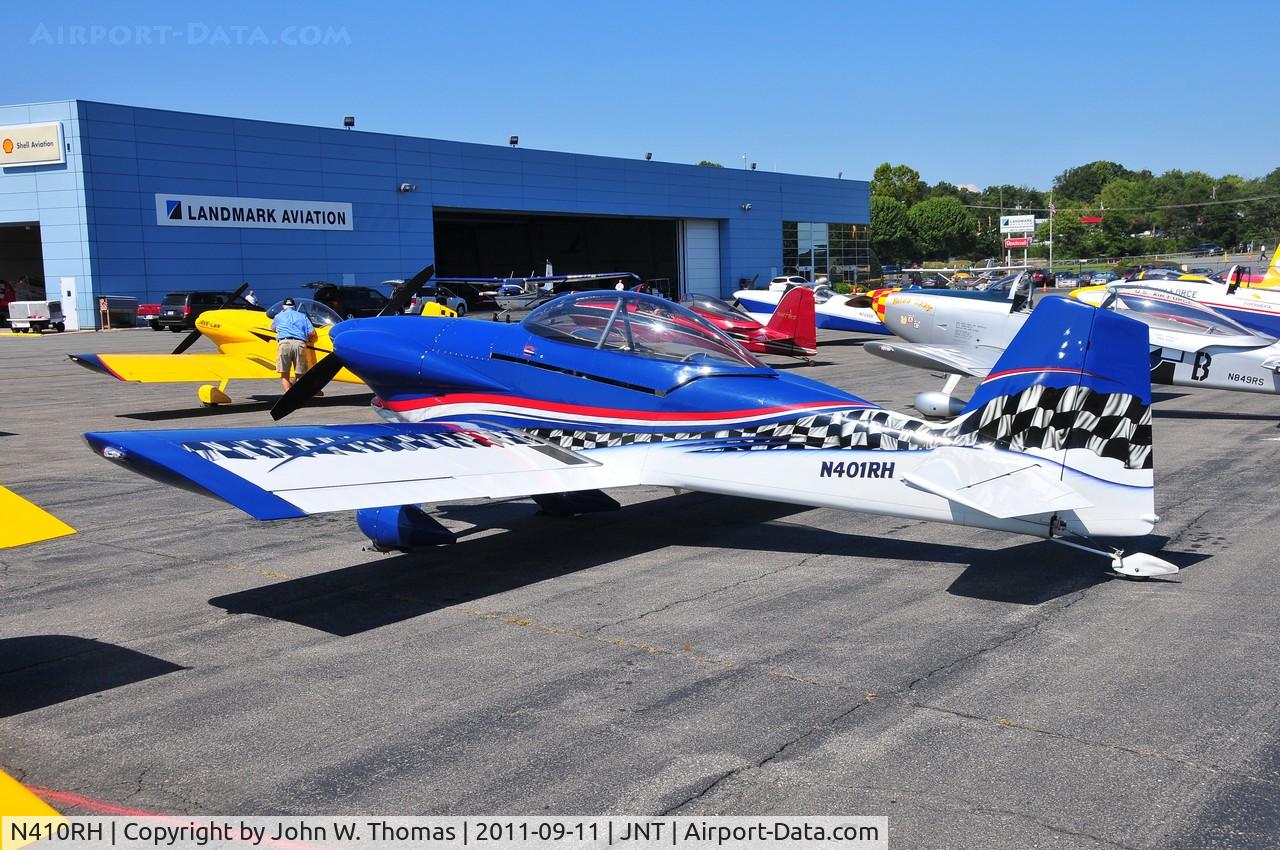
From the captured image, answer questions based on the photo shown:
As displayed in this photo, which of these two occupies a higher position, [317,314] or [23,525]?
[317,314]

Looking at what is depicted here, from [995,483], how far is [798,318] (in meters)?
15.5

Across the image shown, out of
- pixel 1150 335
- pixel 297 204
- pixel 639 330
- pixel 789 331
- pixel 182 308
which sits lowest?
pixel 789 331

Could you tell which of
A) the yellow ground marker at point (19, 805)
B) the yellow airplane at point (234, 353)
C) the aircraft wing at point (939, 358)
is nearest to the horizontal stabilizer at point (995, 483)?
the yellow ground marker at point (19, 805)

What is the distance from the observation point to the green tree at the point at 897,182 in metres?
139

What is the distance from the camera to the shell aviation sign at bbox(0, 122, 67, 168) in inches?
1560

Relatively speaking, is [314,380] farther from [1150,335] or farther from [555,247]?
[555,247]

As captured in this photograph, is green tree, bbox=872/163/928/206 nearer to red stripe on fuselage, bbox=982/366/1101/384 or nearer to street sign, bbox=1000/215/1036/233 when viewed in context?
street sign, bbox=1000/215/1036/233

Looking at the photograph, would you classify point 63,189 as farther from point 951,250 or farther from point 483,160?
point 951,250

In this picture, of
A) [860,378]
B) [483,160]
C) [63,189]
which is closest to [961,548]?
[860,378]

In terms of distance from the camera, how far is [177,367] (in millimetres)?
17359

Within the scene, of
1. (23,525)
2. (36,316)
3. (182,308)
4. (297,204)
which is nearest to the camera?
(23,525)

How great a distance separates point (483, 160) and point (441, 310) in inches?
1237

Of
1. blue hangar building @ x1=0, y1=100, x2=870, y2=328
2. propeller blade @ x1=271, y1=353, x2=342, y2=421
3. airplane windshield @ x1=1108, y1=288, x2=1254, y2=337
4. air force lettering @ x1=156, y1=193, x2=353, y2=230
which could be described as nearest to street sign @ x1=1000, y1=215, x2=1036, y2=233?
blue hangar building @ x1=0, y1=100, x2=870, y2=328

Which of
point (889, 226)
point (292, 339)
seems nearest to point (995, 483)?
point (292, 339)
